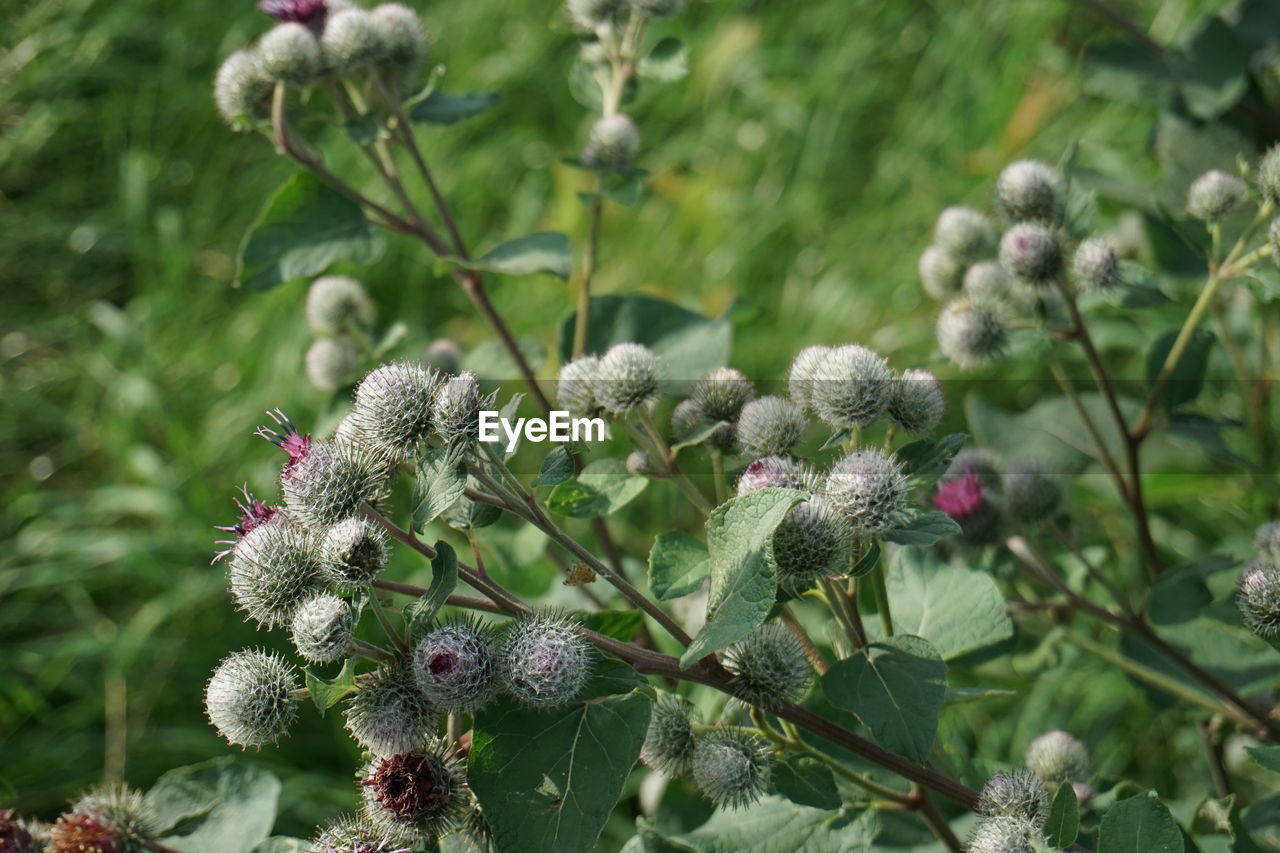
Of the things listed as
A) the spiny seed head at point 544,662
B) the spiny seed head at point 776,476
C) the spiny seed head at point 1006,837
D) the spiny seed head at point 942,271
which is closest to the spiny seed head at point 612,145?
the spiny seed head at point 942,271

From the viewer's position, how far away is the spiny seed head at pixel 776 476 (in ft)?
5.22

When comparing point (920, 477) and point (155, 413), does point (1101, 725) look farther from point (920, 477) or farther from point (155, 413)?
point (155, 413)

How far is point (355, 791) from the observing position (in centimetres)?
357

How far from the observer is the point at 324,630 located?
4.70 ft

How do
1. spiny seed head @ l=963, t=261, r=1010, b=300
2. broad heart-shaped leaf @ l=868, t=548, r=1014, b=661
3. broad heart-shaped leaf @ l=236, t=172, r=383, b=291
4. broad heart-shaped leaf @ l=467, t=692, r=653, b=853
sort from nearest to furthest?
broad heart-shaped leaf @ l=467, t=692, r=653, b=853 < broad heart-shaped leaf @ l=868, t=548, r=1014, b=661 < spiny seed head @ l=963, t=261, r=1010, b=300 < broad heart-shaped leaf @ l=236, t=172, r=383, b=291

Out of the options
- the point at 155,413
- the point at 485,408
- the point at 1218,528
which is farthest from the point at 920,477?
the point at 155,413

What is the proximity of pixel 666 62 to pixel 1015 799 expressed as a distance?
188 cm

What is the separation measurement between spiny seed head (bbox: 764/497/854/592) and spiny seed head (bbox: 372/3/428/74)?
151 cm

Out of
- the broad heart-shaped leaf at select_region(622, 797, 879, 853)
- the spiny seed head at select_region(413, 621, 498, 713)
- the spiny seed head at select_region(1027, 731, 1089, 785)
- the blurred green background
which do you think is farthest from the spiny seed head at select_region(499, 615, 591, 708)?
the blurred green background

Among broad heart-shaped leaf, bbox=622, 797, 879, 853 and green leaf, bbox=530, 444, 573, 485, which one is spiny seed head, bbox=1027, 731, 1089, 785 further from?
green leaf, bbox=530, 444, 573, 485

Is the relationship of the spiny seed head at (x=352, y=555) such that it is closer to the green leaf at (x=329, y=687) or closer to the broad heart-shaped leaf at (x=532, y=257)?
the green leaf at (x=329, y=687)

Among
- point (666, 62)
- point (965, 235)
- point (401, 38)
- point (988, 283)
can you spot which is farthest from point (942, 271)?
point (401, 38)

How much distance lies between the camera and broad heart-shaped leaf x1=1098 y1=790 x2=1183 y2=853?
1459 mm

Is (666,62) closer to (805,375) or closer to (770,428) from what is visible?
(805,375)
